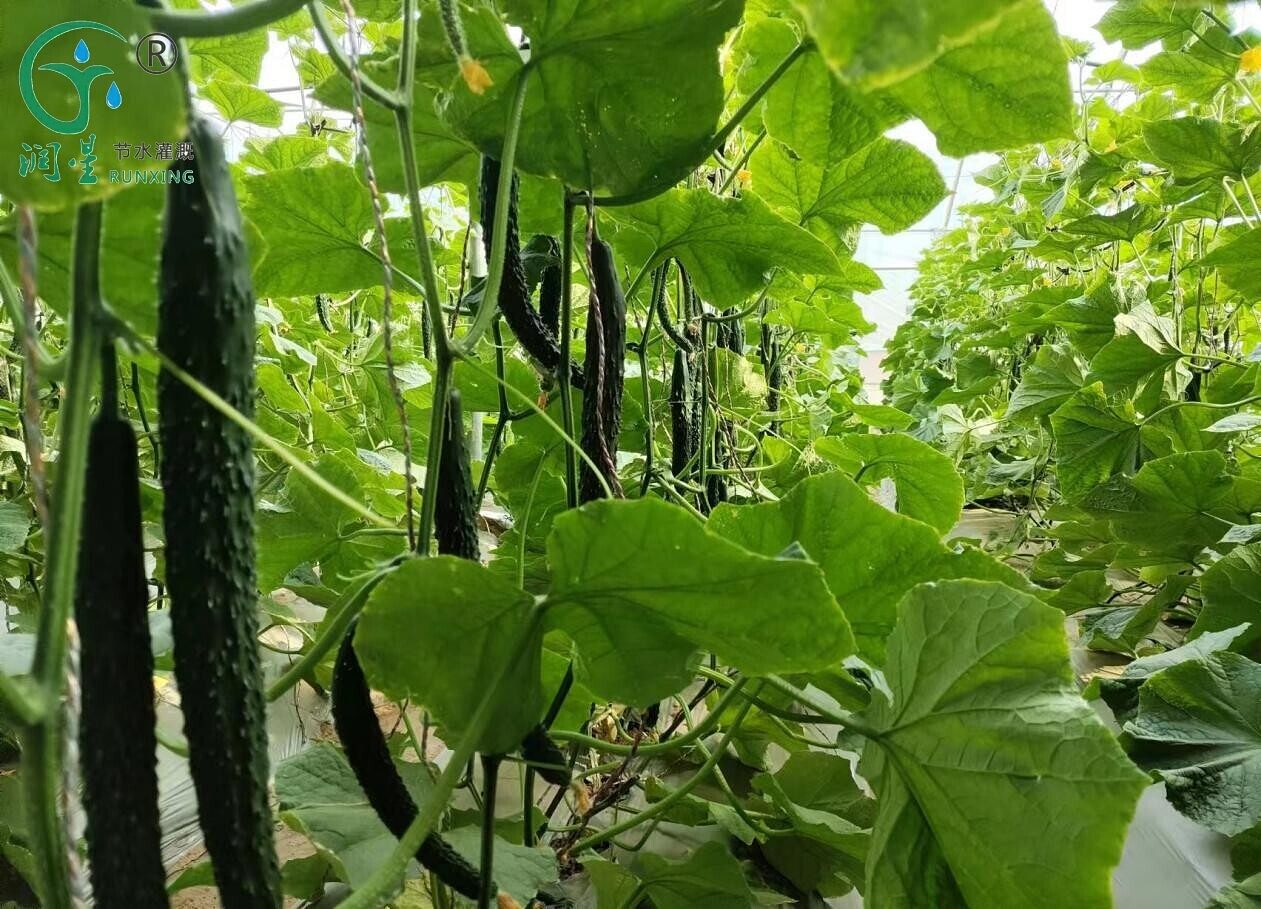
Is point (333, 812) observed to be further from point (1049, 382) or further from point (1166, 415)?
point (1049, 382)

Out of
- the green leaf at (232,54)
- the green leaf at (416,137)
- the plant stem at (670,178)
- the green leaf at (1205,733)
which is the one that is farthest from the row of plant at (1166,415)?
the green leaf at (232,54)

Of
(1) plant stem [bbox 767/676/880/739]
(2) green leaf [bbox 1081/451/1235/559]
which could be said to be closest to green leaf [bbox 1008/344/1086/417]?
(2) green leaf [bbox 1081/451/1235/559]

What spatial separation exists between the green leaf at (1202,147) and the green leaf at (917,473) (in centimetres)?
63

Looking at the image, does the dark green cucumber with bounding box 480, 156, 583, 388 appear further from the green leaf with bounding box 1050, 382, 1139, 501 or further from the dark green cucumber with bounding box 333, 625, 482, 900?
the green leaf with bounding box 1050, 382, 1139, 501

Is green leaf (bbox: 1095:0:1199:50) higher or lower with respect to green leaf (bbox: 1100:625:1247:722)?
higher

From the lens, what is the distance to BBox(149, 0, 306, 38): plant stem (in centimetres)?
25

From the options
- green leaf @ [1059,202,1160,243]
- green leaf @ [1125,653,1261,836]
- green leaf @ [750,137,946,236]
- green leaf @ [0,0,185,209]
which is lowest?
green leaf @ [1125,653,1261,836]

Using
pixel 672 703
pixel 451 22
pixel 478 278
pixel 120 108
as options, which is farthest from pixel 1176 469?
pixel 120 108

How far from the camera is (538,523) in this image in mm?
979

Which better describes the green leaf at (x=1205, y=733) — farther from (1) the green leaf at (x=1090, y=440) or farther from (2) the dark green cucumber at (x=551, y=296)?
(1) the green leaf at (x=1090, y=440)

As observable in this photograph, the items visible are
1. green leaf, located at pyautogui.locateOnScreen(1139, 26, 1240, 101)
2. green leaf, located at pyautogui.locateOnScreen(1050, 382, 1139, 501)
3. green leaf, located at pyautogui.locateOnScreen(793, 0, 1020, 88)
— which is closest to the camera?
green leaf, located at pyautogui.locateOnScreen(793, 0, 1020, 88)

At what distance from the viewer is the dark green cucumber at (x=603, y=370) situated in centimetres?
55

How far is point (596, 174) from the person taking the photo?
1.69 ft

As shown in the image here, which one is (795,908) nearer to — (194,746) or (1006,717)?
(1006,717)
